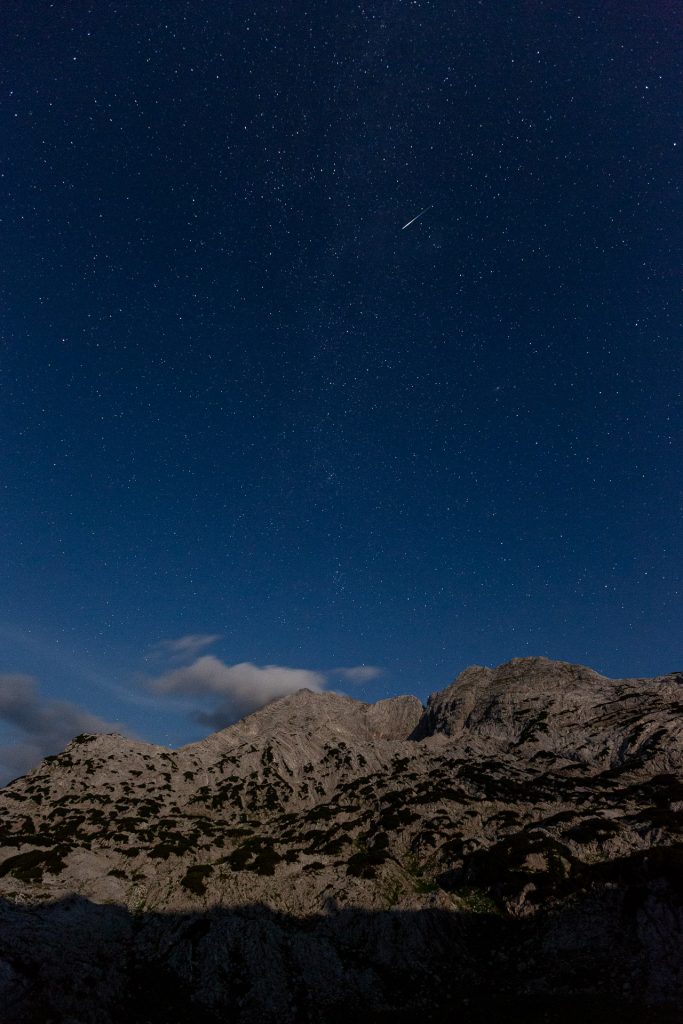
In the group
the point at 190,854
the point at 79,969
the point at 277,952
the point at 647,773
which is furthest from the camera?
the point at 647,773

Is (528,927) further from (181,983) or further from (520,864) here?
(181,983)

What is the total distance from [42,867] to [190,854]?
1427 cm

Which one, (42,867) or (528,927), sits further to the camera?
(42,867)

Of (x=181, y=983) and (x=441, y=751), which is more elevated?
(x=441, y=751)

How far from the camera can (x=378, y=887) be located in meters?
38.6

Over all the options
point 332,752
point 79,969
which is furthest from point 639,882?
point 332,752

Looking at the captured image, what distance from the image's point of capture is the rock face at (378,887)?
2541 cm

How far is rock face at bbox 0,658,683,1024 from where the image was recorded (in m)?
25.4

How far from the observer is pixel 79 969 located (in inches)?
1046

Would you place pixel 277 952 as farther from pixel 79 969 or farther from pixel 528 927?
pixel 528 927

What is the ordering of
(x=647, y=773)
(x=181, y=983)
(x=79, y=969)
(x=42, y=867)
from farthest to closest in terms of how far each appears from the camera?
1. (x=647, y=773)
2. (x=42, y=867)
3. (x=181, y=983)
4. (x=79, y=969)

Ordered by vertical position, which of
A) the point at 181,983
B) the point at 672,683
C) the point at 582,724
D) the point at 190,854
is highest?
the point at 672,683

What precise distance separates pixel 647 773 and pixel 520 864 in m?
31.1

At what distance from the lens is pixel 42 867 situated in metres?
44.3
